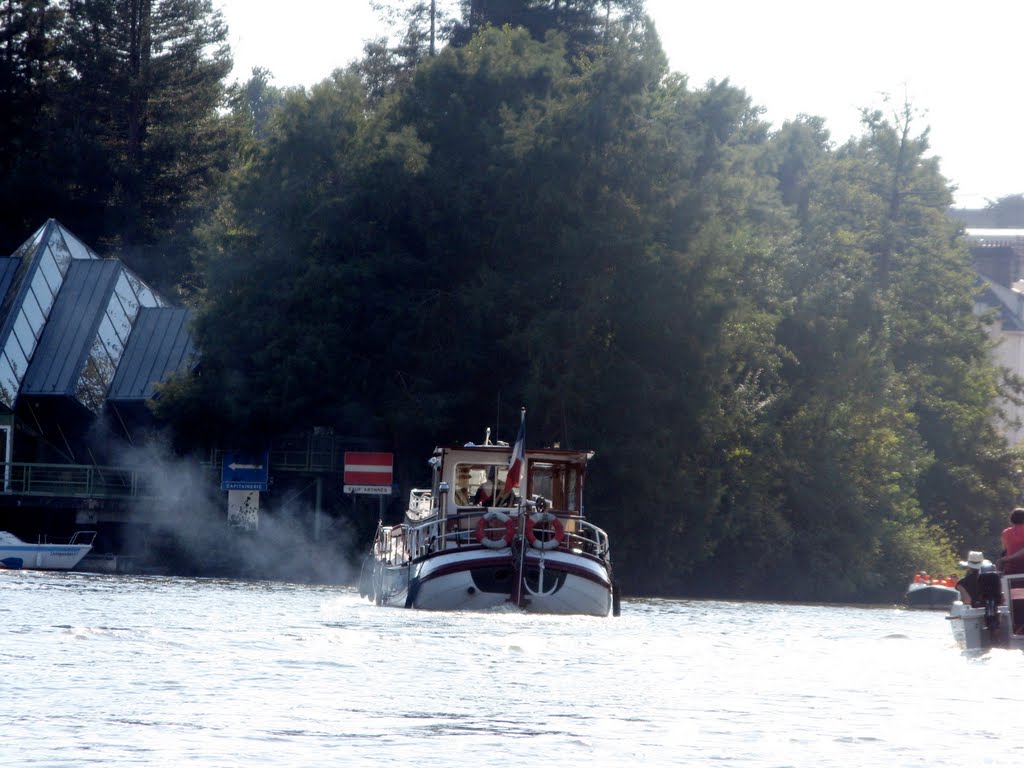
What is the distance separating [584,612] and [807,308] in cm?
2953

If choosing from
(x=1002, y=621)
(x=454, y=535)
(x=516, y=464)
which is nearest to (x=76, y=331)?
(x=454, y=535)

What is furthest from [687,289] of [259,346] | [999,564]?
[999,564]

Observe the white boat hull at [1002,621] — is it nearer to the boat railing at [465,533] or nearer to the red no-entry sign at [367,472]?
the boat railing at [465,533]

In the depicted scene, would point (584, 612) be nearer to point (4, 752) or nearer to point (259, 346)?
point (4, 752)

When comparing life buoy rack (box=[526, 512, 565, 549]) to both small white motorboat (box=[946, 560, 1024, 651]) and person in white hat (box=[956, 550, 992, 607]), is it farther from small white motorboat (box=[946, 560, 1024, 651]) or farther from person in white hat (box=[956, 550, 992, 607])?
small white motorboat (box=[946, 560, 1024, 651])

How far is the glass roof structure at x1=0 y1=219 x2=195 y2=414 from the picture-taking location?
5997 cm

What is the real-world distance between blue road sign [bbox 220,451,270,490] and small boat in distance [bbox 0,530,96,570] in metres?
4.54

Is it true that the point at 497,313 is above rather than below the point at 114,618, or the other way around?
above

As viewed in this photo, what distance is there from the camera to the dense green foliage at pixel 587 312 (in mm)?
51375

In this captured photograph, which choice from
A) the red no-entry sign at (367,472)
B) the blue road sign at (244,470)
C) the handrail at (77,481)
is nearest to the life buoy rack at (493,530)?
the red no-entry sign at (367,472)

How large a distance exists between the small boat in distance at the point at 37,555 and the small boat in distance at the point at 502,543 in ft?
61.1

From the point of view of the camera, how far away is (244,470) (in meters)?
55.2

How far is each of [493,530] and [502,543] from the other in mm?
291

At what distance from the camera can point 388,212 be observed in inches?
2090
